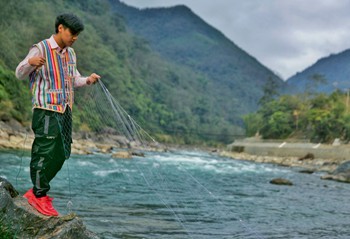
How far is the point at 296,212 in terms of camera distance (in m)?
11.8

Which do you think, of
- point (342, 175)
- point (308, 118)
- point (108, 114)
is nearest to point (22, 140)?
point (342, 175)

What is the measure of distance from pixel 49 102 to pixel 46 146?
0.42 meters

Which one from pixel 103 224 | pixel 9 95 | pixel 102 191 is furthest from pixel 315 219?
pixel 9 95

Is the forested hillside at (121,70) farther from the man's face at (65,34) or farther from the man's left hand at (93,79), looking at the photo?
the man's face at (65,34)

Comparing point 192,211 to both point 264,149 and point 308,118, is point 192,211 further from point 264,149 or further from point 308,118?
point 308,118

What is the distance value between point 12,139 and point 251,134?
8125 cm

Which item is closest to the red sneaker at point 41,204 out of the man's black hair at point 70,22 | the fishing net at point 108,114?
the fishing net at point 108,114

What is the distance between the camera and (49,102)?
4.21m

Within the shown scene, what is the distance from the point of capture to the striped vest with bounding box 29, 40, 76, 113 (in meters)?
4.21

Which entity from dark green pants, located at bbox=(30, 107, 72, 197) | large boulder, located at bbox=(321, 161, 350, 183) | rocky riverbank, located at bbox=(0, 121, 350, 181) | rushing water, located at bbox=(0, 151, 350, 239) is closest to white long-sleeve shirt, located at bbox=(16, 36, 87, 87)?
dark green pants, located at bbox=(30, 107, 72, 197)

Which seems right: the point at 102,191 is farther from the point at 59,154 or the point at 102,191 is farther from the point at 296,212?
the point at 59,154

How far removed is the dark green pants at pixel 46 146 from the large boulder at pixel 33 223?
Result: 24 centimetres

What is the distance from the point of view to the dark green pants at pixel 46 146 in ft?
13.7

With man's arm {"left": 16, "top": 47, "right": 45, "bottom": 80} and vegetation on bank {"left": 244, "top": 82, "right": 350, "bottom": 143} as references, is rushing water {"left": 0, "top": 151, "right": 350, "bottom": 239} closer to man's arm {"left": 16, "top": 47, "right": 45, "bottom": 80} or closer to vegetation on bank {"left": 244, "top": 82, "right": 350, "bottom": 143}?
man's arm {"left": 16, "top": 47, "right": 45, "bottom": 80}
